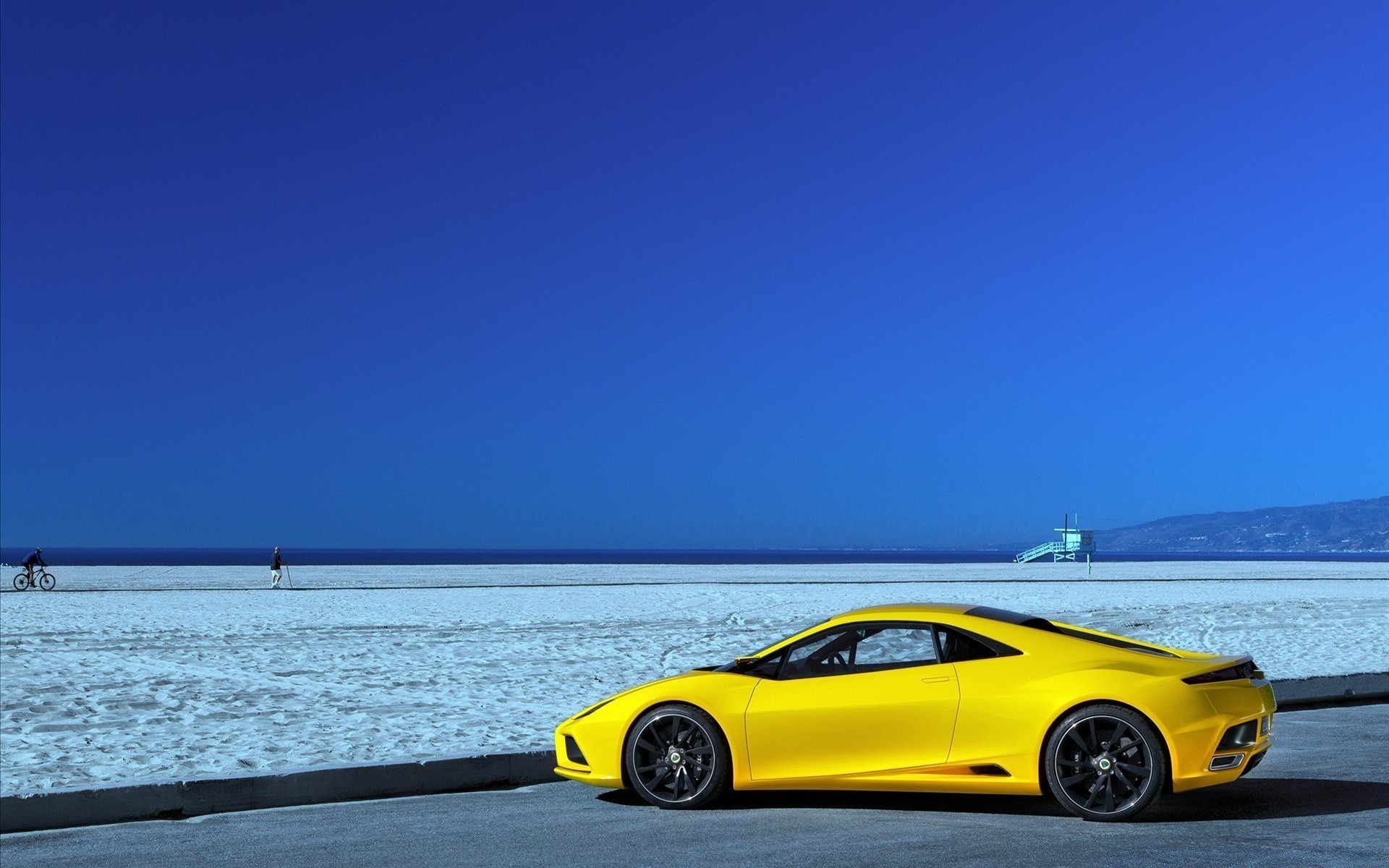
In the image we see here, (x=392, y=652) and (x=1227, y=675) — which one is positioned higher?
(x=1227, y=675)

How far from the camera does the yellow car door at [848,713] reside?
759cm

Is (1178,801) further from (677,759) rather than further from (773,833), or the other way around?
(677,759)

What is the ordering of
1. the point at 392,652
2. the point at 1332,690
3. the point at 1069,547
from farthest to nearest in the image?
the point at 1069,547 → the point at 392,652 → the point at 1332,690

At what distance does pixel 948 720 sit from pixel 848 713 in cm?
58

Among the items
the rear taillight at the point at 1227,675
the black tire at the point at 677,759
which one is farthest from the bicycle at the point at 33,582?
the rear taillight at the point at 1227,675

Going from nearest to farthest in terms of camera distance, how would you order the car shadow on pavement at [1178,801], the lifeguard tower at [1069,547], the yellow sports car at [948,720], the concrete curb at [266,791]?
the yellow sports car at [948,720], the car shadow on pavement at [1178,801], the concrete curb at [266,791], the lifeguard tower at [1069,547]

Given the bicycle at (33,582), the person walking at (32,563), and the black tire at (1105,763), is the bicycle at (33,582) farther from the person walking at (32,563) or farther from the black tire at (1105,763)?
the black tire at (1105,763)

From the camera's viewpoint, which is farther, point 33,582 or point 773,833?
point 33,582

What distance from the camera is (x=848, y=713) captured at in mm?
7691

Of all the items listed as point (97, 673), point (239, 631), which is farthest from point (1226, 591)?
point (97, 673)

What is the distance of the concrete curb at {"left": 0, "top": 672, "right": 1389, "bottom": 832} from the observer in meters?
7.81

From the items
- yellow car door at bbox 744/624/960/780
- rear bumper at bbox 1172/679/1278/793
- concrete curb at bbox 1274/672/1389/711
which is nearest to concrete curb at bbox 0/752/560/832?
yellow car door at bbox 744/624/960/780

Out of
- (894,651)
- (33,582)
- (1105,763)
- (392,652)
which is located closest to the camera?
(1105,763)

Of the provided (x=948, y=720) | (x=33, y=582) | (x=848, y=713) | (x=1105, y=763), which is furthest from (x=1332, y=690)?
(x=33, y=582)
